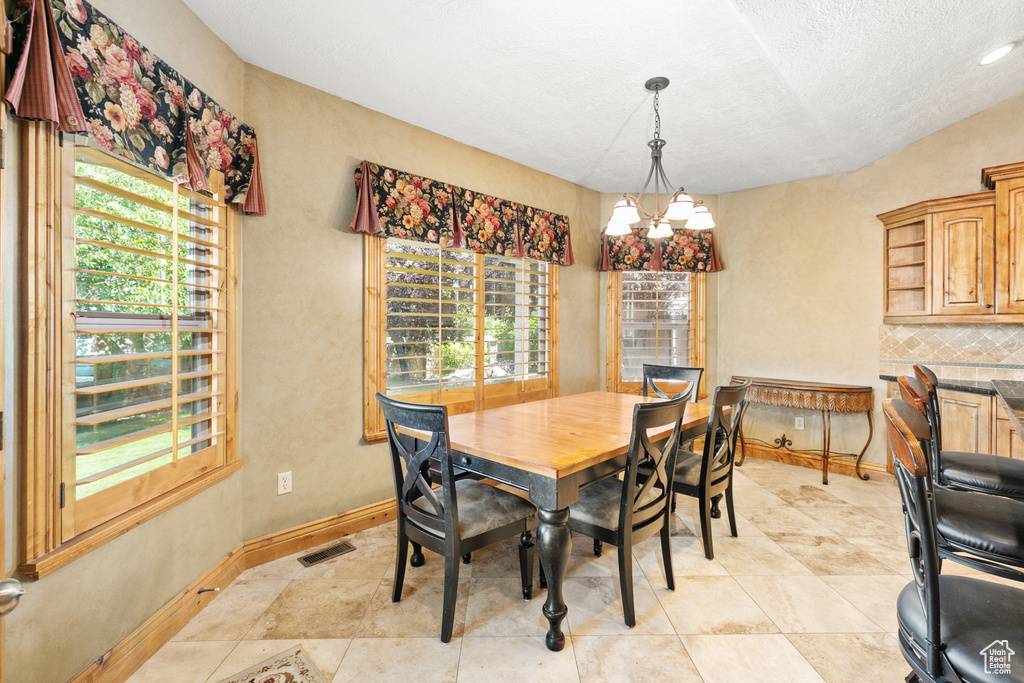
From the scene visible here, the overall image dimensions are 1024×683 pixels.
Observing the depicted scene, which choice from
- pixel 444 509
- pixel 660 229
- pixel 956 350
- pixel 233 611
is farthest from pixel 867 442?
pixel 233 611

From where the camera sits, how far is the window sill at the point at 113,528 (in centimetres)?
127

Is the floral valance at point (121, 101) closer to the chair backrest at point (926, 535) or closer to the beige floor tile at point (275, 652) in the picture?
the beige floor tile at point (275, 652)

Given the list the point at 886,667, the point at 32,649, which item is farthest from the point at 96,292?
the point at 886,667

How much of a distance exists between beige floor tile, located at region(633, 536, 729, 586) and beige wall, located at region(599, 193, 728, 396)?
2.08 meters

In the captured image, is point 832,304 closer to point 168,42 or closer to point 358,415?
point 358,415

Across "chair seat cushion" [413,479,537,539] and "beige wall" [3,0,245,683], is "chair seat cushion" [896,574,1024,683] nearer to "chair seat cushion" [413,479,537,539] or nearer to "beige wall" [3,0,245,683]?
"chair seat cushion" [413,479,537,539]

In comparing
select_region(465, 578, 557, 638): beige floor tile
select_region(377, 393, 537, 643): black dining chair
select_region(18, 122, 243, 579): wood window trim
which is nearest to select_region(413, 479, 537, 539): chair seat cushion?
select_region(377, 393, 537, 643): black dining chair

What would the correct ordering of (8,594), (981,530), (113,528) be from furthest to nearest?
1. (113,528)
2. (981,530)
3. (8,594)

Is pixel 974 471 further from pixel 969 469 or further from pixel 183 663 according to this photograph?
pixel 183 663

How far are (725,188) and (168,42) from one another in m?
4.33

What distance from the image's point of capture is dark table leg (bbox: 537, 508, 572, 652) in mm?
1625

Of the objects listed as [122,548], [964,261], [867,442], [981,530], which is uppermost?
[964,261]

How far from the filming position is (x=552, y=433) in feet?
6.59

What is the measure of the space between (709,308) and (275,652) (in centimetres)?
438
